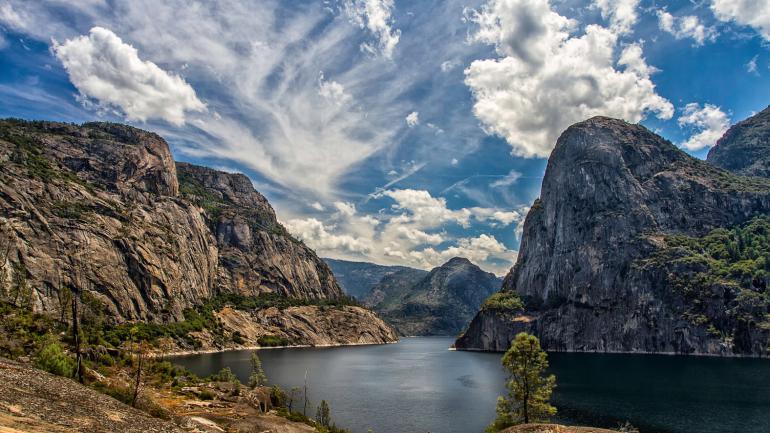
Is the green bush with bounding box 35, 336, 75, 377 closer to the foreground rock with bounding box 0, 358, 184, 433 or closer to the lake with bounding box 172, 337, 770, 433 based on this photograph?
the foreground rock with bounding box 0, 358, 184, 433

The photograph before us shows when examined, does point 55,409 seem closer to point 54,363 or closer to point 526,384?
point 54,363

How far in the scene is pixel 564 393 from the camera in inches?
4016

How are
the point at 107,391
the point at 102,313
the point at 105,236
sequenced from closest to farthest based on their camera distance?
the point at 107,391 → the point at 102,313 → the point at 105,236

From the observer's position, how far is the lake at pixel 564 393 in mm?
74812

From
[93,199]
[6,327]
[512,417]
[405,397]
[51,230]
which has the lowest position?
[405,397]

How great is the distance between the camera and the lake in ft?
245

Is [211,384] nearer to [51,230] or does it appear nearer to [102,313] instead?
[102,313]

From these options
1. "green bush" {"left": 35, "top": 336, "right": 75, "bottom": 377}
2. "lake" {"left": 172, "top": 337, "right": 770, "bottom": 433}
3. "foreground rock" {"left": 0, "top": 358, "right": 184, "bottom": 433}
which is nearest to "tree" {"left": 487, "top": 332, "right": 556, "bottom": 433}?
"lake" {"left": 172, "top": 337, "right": 770, "bottom": 433}

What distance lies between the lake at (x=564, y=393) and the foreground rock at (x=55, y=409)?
44.0 m

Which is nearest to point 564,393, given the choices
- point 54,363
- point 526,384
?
point 526,384

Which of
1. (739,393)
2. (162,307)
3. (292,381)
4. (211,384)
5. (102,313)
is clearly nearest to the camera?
(211,384)

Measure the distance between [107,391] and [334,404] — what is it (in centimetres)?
4752

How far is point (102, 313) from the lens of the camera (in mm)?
154625

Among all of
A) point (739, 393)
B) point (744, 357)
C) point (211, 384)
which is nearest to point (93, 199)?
point (211, 384)
